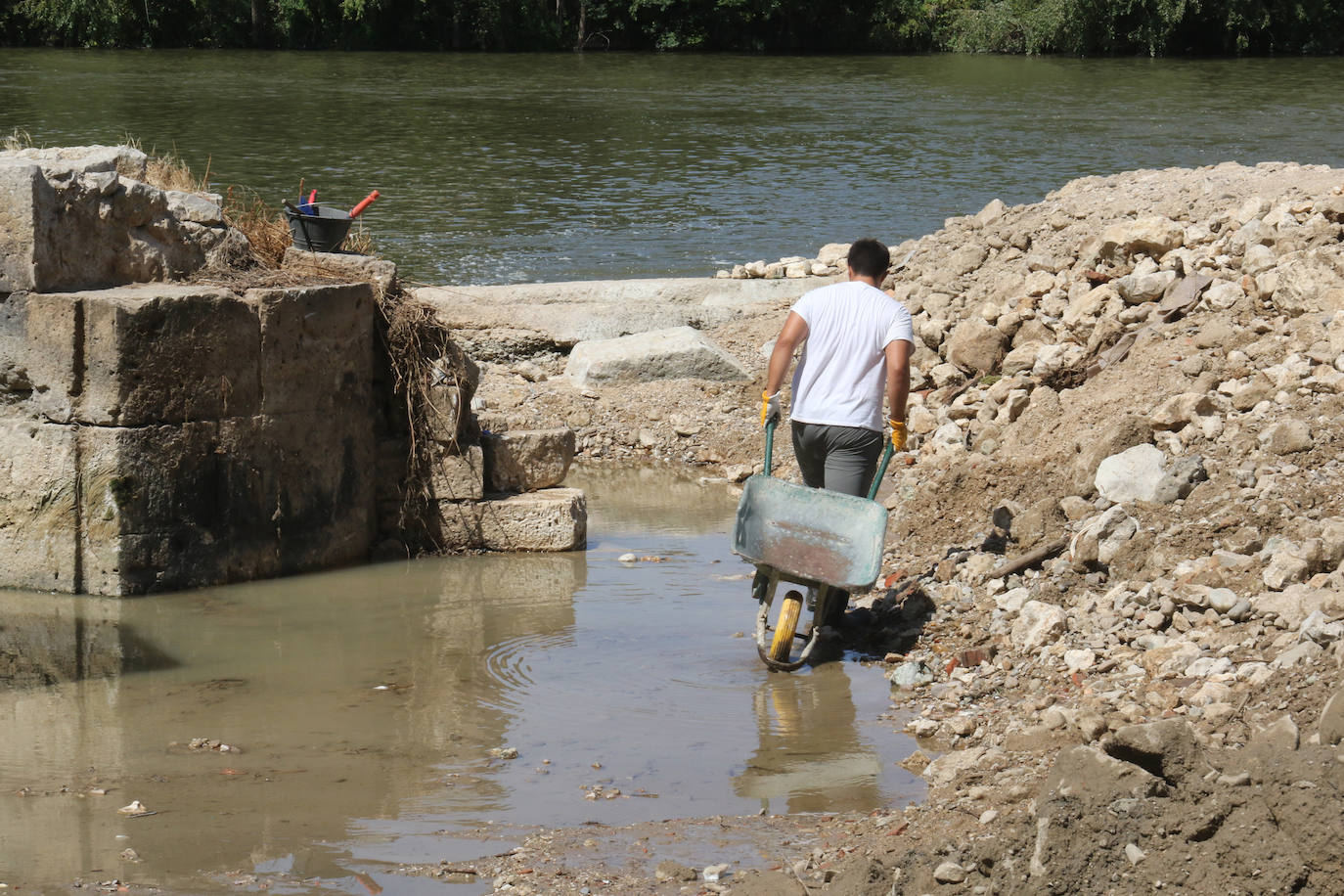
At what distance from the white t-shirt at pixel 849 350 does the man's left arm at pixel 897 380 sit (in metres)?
0.04

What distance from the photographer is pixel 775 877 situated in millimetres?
3947

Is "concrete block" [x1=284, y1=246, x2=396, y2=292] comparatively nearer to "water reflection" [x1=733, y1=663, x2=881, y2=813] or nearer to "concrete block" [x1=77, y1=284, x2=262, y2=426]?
"concrete block" [x1=77, y1=284, x2=262, y2=426]

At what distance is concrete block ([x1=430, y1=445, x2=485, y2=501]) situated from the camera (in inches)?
303

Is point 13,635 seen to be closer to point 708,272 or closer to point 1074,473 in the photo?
point 1074,473

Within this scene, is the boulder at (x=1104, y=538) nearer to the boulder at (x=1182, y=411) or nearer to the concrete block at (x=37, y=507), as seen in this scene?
the boulder at (x=1182, y=411)

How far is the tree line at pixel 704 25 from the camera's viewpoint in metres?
46.2

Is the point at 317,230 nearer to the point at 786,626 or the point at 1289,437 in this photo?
the point at 786,626

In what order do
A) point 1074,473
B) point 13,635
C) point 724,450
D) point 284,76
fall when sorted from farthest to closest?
point 284,76 < point 724,450 < point 1074,473 < point 13,635

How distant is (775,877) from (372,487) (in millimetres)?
4255

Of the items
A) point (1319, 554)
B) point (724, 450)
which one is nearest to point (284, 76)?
point (724, 450)

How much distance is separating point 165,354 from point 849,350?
3.17 m

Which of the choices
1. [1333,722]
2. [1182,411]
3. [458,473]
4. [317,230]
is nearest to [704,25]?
[317,230]

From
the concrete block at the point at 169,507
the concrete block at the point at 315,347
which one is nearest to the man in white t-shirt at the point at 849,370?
the concrete block at the point at 315,347

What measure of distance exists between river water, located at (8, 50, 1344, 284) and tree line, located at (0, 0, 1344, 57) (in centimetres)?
191
